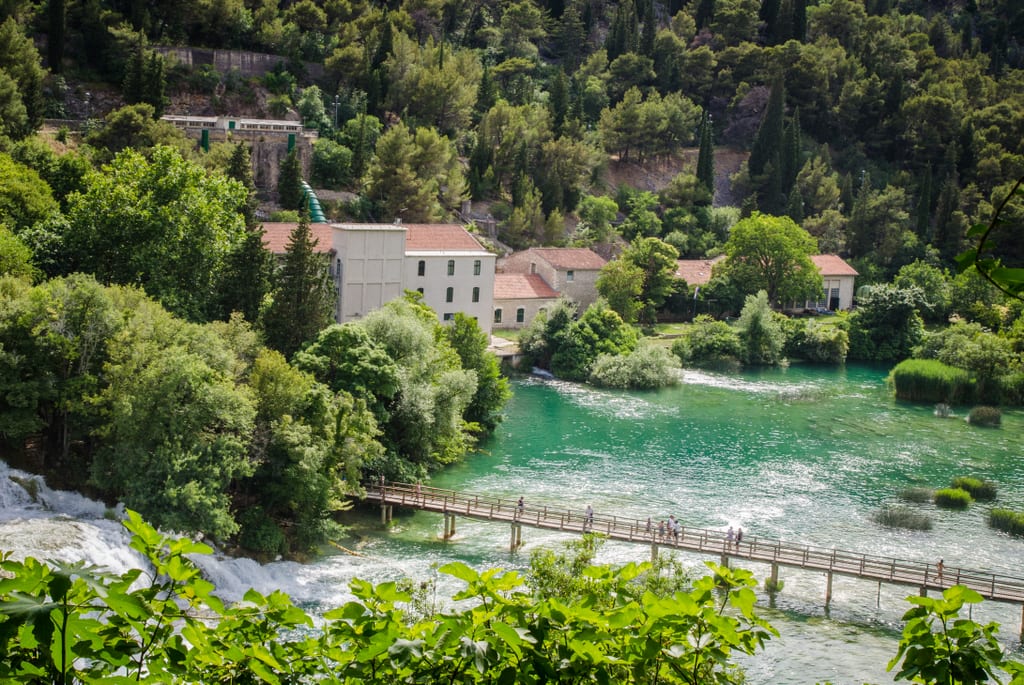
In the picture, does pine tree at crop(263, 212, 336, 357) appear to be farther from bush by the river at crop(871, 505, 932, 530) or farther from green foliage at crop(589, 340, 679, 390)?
bush by the river at crop(871, 505, 932, 530)

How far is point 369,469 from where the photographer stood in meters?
39.0

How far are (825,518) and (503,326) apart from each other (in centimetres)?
3010

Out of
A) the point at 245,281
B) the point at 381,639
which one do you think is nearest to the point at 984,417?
the point at 245,281

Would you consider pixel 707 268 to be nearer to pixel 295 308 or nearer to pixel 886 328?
pixel 886 328

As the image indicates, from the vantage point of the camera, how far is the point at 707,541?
111 feet

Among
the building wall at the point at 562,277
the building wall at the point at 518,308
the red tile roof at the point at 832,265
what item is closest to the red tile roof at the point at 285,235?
the building wall at the point at 518,308

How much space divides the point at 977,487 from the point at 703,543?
13.3 meters

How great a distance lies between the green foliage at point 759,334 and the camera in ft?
219

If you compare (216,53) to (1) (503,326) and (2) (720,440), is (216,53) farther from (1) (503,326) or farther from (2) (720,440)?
(2) (720,440)

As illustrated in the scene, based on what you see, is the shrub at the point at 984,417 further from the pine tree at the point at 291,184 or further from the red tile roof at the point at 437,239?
the pine tree at the point at 291,184

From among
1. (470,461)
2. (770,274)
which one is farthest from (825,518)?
(770,274)

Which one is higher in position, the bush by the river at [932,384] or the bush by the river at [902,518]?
the bush by the river at [932,384]

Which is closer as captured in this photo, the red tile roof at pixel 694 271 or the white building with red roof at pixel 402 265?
the white building with red roof at pixel 402 265

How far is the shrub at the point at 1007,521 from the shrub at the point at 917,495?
8.11 feet
